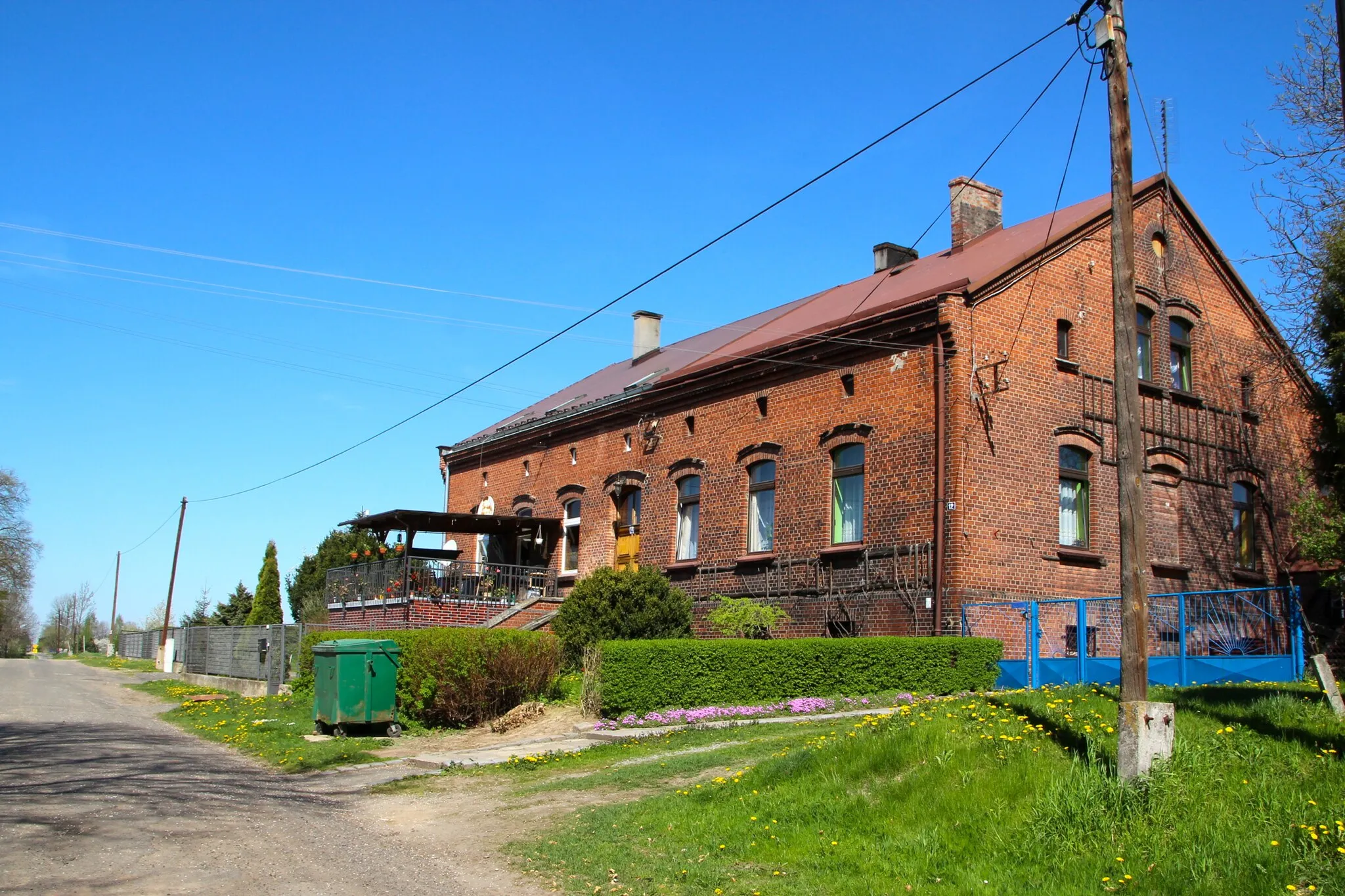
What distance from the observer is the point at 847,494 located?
70.9 ft

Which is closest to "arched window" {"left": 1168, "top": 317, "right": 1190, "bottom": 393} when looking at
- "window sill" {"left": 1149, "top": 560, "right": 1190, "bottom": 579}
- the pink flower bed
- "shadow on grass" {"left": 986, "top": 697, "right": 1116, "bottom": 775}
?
"window sill" {"left": 1149, "top": 560, "right": 1190, "bottom": 579}

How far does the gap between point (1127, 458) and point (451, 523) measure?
2222 centimetres

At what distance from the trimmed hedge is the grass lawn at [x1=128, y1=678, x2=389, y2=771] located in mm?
3592

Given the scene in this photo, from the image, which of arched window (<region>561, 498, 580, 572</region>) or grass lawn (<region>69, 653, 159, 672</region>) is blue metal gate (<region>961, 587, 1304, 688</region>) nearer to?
arched window (<region>561, 498, 580, 572</region>)

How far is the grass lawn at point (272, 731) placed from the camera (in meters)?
14.2

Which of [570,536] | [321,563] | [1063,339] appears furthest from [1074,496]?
[321,563]

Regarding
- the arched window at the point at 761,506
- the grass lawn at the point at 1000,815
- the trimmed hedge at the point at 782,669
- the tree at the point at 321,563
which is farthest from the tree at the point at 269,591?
the grass lawn at the point at 1000,815

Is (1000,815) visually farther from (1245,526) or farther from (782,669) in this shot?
(1245,526)

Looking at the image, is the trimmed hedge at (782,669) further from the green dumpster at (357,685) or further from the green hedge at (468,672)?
the green dumpster at (357,685)

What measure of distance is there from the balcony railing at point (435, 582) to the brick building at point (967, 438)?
0.64m

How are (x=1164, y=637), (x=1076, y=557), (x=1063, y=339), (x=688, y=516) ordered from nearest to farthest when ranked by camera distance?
(x=1164, y=637), (x=1076, y=557), (x=1063, y=339), (x=688, y=516)

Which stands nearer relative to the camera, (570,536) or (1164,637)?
(1164,637)

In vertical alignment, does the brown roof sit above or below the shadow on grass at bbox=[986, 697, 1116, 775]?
above

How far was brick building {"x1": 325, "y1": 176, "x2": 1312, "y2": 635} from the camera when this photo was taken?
19.6 metres
